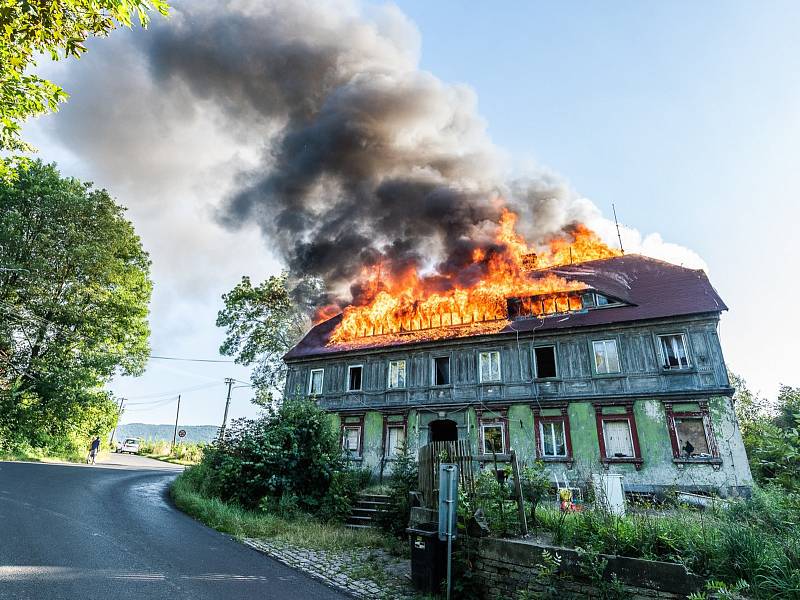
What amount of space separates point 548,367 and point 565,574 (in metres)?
14.2

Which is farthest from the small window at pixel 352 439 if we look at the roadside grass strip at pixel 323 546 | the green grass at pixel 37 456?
the green grass at pixel 37 456

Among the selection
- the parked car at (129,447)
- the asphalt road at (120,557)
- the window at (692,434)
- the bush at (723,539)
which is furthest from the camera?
the parked car at (129,447)

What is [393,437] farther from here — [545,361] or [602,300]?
[602,300]

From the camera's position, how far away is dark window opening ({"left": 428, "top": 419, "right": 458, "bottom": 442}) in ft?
66.4

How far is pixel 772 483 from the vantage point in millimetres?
5602

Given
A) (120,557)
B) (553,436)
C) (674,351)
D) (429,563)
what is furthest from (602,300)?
(120,557)

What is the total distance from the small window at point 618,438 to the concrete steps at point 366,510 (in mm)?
9211

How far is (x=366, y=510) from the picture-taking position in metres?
13.4

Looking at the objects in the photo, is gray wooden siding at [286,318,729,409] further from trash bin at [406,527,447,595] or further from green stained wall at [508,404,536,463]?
trash bin at [406,527,447,595]

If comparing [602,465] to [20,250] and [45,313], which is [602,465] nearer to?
[45,313]

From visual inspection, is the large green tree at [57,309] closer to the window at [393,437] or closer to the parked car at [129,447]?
the window at [393,437]

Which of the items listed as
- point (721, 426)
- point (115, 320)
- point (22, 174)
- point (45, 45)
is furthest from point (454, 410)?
point (22, 174)

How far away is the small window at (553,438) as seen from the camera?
1758 cm

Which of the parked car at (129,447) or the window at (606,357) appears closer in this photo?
the window at (606,357)
